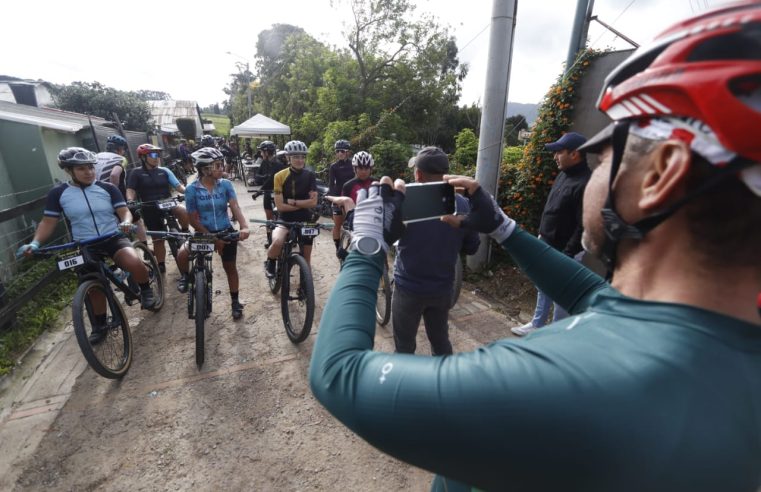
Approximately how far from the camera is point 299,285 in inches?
177

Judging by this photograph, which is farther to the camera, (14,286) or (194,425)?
(14,286)

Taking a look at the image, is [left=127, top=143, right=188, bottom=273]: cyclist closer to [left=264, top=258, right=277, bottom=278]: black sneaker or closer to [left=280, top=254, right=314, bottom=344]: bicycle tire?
[left=264, top=258, right=277, bottom=278]: black sneaker

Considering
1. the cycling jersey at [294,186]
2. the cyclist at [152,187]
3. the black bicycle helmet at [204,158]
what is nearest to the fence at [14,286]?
the cyclist at [152,187]

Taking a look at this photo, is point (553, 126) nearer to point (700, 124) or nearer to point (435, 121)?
point (700, 124)

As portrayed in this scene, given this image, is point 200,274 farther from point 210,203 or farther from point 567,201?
point 567,201

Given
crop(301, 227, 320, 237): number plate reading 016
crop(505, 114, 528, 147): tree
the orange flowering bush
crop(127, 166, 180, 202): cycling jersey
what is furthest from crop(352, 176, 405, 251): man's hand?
crop(505, 114, 528, 147): tree

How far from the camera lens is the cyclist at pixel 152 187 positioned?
5648 mm

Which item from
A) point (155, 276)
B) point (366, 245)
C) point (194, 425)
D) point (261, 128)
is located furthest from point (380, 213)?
point (261, 128)

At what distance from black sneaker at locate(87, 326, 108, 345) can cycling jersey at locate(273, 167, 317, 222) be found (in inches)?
99.1

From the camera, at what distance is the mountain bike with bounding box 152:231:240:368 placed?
3.71 meters

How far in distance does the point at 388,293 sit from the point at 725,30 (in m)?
3.97

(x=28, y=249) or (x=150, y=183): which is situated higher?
(x=150, y=183)

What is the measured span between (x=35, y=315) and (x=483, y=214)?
243 inches

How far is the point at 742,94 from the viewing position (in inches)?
24.7
